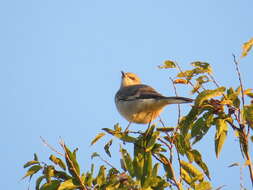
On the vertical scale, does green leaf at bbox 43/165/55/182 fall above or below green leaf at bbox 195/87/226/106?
below

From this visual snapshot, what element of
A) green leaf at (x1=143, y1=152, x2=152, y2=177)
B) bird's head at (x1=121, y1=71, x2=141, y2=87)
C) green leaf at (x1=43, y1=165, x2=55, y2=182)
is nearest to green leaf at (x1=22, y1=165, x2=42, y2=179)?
green leaf at (x1=43, y1=165, x2=55, y2=182)

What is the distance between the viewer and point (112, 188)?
368 cm

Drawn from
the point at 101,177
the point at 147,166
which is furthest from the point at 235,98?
the point at 101,177

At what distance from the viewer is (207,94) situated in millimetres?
3678

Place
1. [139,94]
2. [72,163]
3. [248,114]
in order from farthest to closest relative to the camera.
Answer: [139,94], [72,163], [248,114]

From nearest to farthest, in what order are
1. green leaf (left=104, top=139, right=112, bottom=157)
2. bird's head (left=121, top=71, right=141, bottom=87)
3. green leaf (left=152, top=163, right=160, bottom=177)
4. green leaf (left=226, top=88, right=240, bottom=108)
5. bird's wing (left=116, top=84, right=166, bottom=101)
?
1. green leaf (left=152, top=163, right=160, bottom=177)
2. green leaf (left=226, top=88, right=240, bottom=108)
3. green leaf (left=104, top=139, right=112, bottom=157)
4. bird's wing (left=116, top=84, right=166, bottom=101)
5. bird's head (left=121, top=71, right=141, bottom=87)

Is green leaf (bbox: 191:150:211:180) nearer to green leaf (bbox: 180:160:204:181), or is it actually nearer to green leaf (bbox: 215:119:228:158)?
green leaf (bbox: 180:160:204:181)

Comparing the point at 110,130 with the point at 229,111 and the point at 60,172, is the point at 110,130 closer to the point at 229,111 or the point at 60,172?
the point at 60,172

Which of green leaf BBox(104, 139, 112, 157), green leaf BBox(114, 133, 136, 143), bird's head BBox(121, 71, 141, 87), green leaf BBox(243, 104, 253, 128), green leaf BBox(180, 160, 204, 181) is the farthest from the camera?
bird's head BBox(121, 71, 141, 87)

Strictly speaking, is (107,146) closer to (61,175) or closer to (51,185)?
(61,175)

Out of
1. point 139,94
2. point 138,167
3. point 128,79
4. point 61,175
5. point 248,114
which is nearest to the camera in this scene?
point 248,114

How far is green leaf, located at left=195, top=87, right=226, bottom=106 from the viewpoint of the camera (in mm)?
3640

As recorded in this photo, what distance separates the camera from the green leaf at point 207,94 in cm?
364

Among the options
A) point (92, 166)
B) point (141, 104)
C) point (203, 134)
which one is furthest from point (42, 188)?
point (141, 104)
